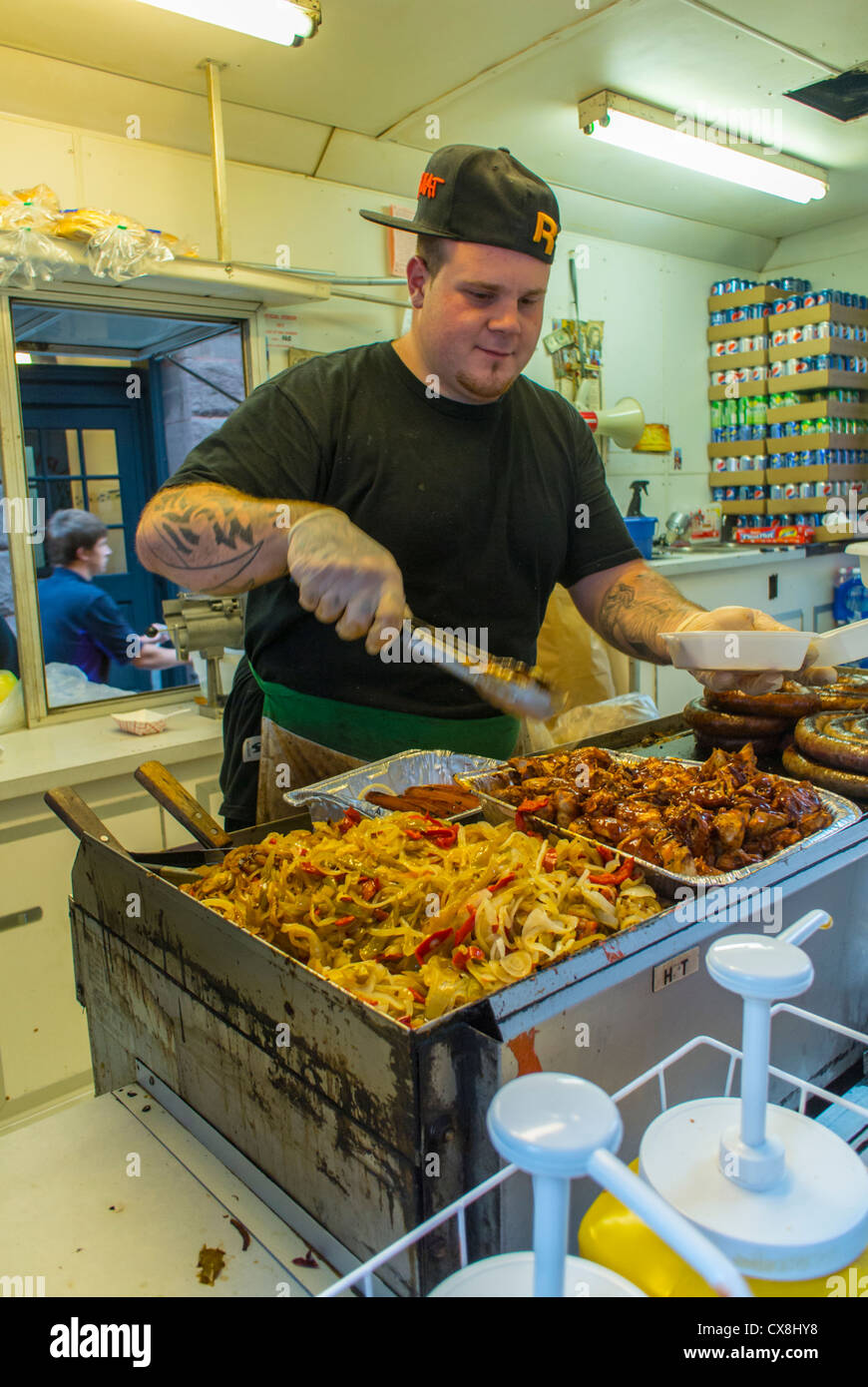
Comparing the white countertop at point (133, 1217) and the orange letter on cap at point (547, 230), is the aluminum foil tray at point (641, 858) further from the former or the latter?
the orange letter on cap at point (547, 230)

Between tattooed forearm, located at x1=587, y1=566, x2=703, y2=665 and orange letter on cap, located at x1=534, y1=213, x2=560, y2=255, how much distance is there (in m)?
0.79

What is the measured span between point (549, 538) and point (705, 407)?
4.76 metres

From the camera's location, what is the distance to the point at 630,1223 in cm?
69

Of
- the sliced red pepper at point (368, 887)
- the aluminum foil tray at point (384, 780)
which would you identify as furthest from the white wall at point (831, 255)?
the sliced red pepper at point (368, 887)

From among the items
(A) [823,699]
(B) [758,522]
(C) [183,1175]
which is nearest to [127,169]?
(A) [823,699]

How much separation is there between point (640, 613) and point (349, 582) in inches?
36.8

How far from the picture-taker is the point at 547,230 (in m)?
1.86

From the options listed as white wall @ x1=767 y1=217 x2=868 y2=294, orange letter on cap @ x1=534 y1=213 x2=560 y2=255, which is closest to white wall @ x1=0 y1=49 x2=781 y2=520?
white wall @ x1=767 y1=217 x2=868 y2=294

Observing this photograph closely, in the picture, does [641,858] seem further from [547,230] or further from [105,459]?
[105,459]

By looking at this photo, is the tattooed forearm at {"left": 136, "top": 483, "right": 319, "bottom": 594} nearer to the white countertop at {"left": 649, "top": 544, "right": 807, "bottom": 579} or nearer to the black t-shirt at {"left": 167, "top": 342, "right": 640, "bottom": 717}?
the black t-shirt at {"left": 167, "top": 342, "right": 640, "bottom": 717}

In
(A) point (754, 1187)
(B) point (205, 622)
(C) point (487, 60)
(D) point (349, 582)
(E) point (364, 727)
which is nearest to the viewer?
(A) point (754, 1187)

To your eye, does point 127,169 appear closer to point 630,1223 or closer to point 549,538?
point 549,538

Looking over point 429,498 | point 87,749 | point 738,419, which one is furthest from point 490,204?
point 738,419

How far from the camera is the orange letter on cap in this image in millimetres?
1836
